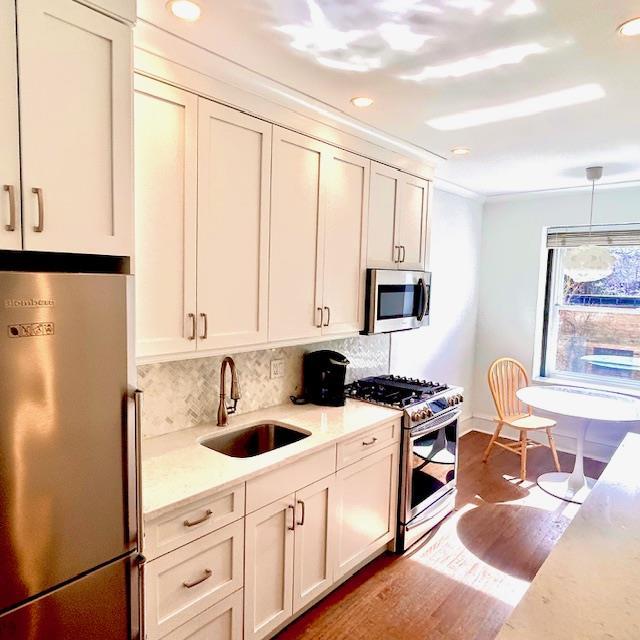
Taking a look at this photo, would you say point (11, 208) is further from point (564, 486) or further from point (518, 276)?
point (518, 276)

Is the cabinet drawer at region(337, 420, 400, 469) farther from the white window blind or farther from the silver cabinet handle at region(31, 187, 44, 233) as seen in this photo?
the white window blind

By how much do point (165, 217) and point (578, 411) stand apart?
3.15m

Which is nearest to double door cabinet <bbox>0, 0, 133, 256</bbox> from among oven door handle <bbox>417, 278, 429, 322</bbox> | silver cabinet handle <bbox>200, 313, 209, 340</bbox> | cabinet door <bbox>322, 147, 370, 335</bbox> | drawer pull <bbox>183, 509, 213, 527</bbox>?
silver cabinet handle <bbox>200, 313, 209, 340</bbox>

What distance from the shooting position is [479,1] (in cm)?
143

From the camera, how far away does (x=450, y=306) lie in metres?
4.52

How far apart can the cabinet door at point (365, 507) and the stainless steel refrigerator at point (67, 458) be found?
1.18 metres

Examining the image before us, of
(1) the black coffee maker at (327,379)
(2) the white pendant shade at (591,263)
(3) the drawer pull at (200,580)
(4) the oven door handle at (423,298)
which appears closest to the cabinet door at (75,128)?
(3) the drawer pull at (200,580)

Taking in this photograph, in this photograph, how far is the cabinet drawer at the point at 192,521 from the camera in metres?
1.53

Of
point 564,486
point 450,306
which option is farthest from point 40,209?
point 564,486

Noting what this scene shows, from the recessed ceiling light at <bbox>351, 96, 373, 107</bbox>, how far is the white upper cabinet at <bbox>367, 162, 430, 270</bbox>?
508mm

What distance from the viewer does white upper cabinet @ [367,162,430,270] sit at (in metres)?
2.83

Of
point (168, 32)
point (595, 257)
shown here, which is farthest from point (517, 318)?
point (168, 32)

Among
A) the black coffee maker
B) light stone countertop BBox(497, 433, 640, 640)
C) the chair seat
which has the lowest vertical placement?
the chair seat

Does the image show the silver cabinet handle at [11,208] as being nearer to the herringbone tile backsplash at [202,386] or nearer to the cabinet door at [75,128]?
the cabinet door at [75,128]
